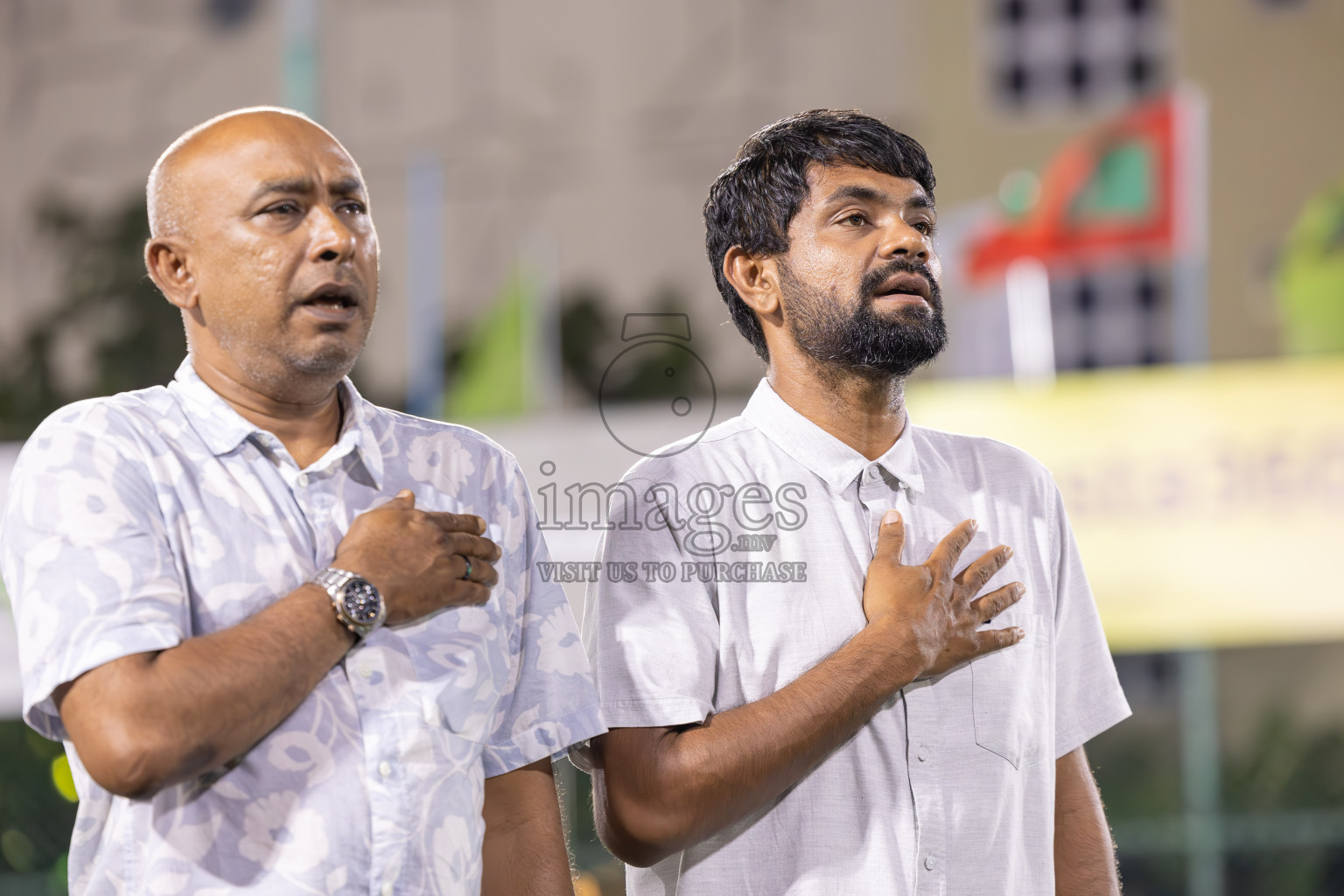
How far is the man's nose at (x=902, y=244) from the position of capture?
6.88ft

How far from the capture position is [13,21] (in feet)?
34.6

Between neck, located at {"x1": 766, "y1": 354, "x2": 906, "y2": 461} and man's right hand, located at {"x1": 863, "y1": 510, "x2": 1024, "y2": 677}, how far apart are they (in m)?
0.15

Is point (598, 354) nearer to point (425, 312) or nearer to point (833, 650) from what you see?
point (425, 312)

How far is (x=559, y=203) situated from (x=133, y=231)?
145 inches

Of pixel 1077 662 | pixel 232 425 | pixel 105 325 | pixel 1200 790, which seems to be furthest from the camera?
pixel 105 325

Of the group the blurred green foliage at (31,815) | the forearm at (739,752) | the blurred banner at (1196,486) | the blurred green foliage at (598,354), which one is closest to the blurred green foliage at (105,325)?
the blurred green foliage at (31,815)

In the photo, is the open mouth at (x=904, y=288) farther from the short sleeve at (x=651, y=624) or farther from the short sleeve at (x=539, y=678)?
the short sleeve at (x=539, y=678)

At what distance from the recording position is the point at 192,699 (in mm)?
1516

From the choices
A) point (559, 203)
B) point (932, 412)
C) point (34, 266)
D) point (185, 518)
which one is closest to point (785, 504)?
point (185, 518)

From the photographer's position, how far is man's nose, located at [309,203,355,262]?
5.91ft

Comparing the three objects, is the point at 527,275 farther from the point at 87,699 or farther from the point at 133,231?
the point at 87,699

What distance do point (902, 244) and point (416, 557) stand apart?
852 millimetres

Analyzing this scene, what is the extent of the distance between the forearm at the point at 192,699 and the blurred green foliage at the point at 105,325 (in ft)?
16.8

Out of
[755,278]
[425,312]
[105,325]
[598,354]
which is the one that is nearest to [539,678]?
[755,278]
